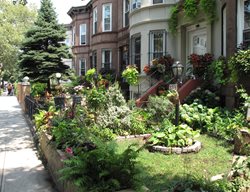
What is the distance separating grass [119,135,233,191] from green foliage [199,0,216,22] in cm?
643

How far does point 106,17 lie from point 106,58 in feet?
9.82

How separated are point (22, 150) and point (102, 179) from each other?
535 cm

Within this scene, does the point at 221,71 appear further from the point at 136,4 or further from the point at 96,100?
the point at 136,4

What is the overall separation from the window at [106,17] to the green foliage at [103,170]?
21948 millimetres

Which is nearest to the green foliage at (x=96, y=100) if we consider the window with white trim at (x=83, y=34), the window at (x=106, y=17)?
the window at (x=106, y=17)

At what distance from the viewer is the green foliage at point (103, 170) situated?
4.00m

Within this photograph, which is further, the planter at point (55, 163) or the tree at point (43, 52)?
the tree at point (43, 52)

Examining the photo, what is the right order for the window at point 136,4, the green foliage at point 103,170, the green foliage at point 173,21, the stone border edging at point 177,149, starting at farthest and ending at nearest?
the window at point 136,4 → the green foliage at point 173,21 → the stone border edging at point 177,149 → the green foliage at point 103,170

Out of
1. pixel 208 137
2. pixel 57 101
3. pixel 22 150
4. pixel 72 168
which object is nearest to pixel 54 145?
pixel 72 168

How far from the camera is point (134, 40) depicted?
1870 centimetres

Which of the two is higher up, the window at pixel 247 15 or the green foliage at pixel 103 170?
the window at pixel 247 15

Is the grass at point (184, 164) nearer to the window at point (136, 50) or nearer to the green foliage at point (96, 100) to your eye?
the green foliage at point (96, 100)

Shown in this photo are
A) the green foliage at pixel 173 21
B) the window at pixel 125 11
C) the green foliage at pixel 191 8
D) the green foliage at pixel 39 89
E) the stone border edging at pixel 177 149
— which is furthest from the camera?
the window at pixel 125 11

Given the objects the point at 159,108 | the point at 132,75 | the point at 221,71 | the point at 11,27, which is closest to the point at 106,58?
the point at 132,75
